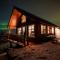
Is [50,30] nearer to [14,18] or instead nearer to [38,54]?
[14,18]

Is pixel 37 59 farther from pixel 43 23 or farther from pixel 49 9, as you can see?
pixel 49 9

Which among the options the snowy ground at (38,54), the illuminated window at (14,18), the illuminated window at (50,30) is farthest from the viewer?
the illuminated window at (14,18)

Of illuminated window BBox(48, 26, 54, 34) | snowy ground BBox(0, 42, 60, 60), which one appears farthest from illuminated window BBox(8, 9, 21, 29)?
snowy ground BBox(0, 42, 60, 60)

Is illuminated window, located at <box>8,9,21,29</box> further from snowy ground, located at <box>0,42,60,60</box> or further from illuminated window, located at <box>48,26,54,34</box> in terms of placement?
snowy ground, located at <box>0,42,60,60</box>

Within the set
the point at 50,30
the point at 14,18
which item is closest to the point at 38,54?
the point at 50,30

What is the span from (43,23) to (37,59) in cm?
1270

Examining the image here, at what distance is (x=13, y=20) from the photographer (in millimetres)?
29625

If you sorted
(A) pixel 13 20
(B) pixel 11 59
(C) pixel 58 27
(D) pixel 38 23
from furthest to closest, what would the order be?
(A) pixel 13 20 → (D) pixel 38 23 → (C) pixel 58 27 → (B) pixel 11 59

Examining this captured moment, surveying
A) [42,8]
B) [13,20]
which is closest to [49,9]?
[42,8]

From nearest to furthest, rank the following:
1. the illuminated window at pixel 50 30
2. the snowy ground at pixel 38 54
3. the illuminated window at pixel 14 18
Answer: the snowy ground at pixel 38 54 → the illuminated window at pixel 50 30 → the illuminated window at pixel 14 18

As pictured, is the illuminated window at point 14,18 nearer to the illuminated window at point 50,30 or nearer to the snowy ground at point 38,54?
the illuminated window at point 50,30

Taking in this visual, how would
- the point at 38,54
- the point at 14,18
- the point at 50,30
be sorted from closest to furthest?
1. the point at 38,54
2. the point at 50,30
3. the point at 14,18

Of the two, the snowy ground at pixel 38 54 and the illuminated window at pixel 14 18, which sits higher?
the illuminated window at pixel 14 18

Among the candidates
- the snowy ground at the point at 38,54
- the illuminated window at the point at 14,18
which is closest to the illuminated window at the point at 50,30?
the illuminated window at the point at 14,18
